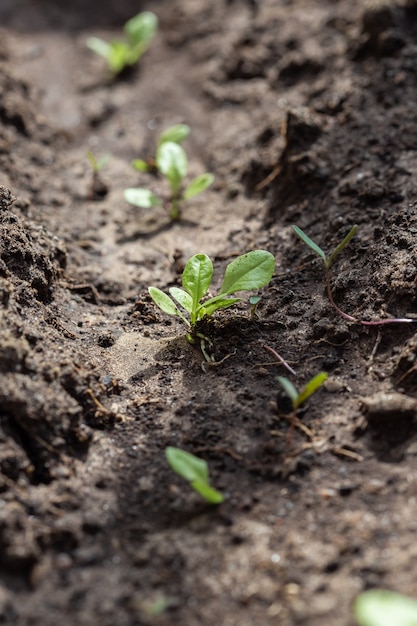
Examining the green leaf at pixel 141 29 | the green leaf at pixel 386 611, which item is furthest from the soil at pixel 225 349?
the green leaf at pixel 141 29

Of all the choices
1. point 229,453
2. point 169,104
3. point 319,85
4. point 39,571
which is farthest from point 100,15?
point 39,571

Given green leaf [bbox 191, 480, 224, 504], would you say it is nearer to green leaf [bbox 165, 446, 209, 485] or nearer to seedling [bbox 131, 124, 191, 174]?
green leaf [bbox 165, 446, 209, 485]

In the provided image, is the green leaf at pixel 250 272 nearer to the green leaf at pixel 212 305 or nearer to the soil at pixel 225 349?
the green leaf at pixel 212 305

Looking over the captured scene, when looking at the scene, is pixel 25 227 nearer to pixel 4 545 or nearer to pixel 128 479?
pixel 128 479

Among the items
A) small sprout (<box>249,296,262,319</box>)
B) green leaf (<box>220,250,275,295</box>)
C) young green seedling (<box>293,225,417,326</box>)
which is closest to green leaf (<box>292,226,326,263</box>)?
young green seedling (<box>293,225,417,326</box>)

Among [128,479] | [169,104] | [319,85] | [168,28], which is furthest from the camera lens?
[168,28]
